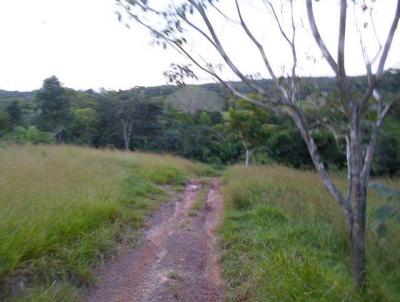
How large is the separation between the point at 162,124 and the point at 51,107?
7.72 m

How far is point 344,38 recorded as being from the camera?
323 centimetres

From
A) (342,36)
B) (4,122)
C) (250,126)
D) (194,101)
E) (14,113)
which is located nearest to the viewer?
(342,36)

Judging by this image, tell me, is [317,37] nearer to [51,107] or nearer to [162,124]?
[51,107]

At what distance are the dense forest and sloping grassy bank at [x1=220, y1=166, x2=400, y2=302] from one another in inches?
414

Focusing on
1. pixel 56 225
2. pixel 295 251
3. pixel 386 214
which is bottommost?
pixel 295 251

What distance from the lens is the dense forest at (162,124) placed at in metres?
18.8

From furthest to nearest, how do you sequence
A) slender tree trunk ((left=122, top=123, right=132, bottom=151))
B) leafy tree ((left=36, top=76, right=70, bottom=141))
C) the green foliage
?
1. slender tree trunk ((left=122, top=123, right=132, bottom=151))
2. leafy tree ((left=36, top=76, right=70, bottom=141))
3. the green foliage

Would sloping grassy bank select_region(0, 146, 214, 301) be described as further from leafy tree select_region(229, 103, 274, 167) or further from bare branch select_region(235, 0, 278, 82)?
leafy tree select_region(229, 103, 274, 167)

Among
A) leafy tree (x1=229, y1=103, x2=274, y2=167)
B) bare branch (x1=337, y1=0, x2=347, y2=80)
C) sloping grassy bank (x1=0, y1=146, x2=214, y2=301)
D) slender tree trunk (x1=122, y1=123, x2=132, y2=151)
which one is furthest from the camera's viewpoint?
slender tree trunk (x1=122, y1=123, x2=132, y2=151)

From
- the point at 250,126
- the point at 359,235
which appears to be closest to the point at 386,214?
the point at 359,235

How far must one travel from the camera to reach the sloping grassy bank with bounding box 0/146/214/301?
3.02 metres

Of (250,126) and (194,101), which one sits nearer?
(250,126)

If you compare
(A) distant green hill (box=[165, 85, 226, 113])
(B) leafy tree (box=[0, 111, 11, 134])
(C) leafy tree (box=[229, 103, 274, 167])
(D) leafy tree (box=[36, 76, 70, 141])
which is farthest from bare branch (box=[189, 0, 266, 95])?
(D) leafy tree (box=[36, 76, 70, 141])

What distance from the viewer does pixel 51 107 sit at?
24.5 meters
